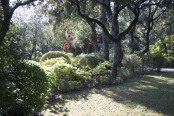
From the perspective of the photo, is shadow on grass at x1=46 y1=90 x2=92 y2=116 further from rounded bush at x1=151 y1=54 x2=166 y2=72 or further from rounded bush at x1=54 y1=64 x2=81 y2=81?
rounded bush at x1=151 y1=54 x2=166 y2=72

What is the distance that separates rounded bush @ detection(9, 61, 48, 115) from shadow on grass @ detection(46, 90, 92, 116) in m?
0.82

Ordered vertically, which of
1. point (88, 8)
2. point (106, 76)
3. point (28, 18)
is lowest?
point (106, 76)

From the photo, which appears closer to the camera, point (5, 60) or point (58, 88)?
point (5, 60)

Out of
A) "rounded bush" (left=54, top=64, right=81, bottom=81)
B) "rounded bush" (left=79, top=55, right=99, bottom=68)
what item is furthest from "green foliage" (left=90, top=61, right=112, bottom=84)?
"rounded bush" (left=79, top=55, right=99, bottom=68)

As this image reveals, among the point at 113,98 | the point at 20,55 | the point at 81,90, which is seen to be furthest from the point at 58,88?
the point at 20,55

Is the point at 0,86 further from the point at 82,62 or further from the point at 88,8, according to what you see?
the point at 88,8

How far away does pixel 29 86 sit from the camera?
3.51 metres

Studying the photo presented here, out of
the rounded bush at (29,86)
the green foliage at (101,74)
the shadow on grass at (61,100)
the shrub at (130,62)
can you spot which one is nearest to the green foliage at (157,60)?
the shrub at (130,62)

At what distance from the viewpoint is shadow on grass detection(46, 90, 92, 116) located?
4344 mm

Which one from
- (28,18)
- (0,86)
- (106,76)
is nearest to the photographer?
(0,86)

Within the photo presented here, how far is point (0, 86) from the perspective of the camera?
229 centimetres

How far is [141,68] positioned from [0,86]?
1057cm

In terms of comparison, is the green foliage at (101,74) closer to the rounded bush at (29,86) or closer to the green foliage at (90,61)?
the green foliage at (90,61)

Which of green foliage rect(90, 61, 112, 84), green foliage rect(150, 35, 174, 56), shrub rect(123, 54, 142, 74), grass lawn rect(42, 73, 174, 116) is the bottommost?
grass lawn rect(42, 73, 174, 116)
